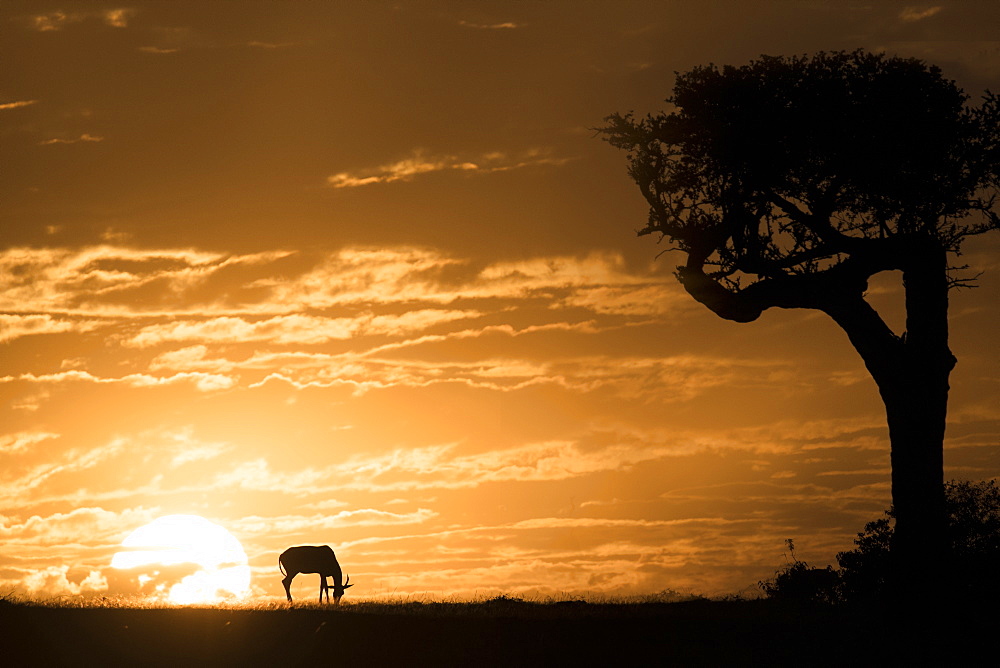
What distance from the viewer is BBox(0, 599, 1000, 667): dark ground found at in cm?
2688

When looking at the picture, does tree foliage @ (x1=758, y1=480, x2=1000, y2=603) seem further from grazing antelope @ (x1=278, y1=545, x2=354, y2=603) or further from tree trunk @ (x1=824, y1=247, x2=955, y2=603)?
grazing antelope @ (x1=278, y1=545, x2=354, y2=603)

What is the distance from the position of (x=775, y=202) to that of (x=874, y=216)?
3.25 meters

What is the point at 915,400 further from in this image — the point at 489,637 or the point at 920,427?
the point at 489,637

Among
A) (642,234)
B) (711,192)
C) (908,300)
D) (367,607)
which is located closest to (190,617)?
Answer: (367,607)

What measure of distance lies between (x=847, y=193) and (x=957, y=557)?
12246mm

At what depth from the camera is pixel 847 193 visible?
119 feet

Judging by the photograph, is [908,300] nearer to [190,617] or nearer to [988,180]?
[988,180]

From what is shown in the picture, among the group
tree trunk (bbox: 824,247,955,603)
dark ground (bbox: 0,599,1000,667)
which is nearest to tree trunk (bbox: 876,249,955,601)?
tree trunk (bbox: 824,247,955,603)

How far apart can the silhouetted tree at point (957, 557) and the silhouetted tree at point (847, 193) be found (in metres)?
1.83

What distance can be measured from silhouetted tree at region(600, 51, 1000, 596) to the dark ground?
4.76 m

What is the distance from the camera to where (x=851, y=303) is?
34.6 meters

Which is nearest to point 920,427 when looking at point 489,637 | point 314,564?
point 489,637

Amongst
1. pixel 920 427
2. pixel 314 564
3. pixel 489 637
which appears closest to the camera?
pixel 489 637

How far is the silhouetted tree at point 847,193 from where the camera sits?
34156mm
